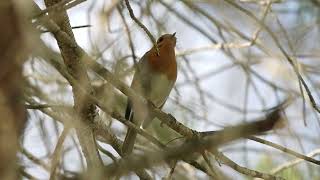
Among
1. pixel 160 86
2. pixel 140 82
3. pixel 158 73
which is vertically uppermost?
pixel 158 73

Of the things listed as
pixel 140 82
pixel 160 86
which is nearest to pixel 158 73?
pixel 160 86

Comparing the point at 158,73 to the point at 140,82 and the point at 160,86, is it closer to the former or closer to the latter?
the point at 160,86

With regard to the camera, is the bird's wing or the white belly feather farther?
the white belly feather

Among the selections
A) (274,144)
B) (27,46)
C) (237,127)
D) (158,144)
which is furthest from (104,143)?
(237,127)

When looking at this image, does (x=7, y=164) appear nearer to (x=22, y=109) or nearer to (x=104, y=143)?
(x=22, y=109)

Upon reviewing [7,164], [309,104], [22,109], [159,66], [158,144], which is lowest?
[7,164]

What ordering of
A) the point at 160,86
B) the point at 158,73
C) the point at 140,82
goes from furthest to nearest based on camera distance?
the point at 158,73
the point at 160,86
the point at 140,82

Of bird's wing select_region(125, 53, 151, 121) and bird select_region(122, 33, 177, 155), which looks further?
bird select_region(122, 33, 177, 155)

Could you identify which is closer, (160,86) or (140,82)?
(140,82)

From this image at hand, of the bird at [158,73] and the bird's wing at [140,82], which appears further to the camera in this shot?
the bird at [158,73]

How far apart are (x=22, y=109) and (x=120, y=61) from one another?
1220 millimetres

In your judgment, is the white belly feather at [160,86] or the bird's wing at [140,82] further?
the white belly feather at [160,86]

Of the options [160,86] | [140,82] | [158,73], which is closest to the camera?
[140,82]

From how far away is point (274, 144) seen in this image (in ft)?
7.25
